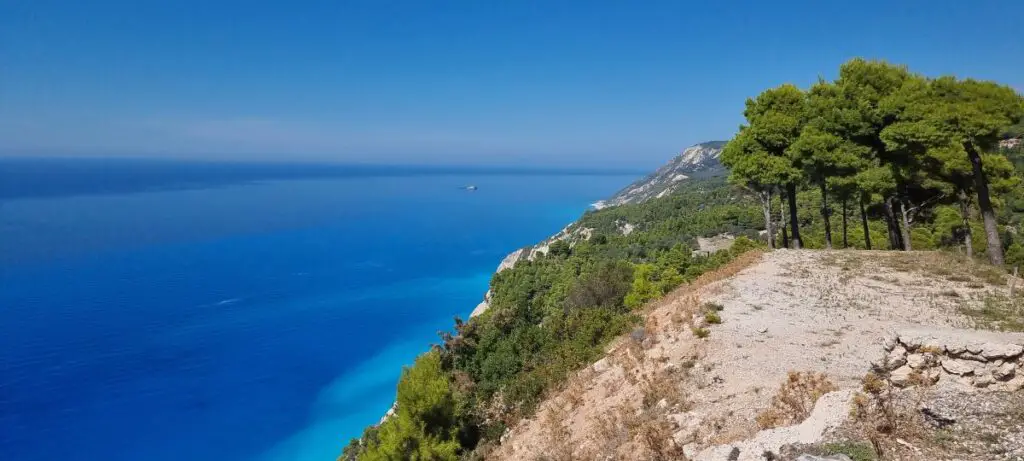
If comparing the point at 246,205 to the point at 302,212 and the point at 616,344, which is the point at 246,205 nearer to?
the point at 302,212

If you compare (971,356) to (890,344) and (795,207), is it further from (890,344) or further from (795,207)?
(795,207)

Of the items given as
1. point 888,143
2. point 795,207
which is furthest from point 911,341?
point 795,207

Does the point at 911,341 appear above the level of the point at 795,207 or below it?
below

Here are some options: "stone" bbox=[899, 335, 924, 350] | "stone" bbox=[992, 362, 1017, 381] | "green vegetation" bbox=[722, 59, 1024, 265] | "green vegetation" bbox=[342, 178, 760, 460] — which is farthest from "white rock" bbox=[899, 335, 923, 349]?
"green vegetation" bbox=[722, 59, 1024, 265]

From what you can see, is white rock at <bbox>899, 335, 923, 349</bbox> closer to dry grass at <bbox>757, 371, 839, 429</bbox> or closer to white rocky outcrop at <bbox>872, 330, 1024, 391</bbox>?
white rocky outcrop at <bbox>872, 330, 1024, 391</bbox>

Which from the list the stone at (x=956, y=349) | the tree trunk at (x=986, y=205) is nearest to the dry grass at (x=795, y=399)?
the stone at (x=956, y=349)
